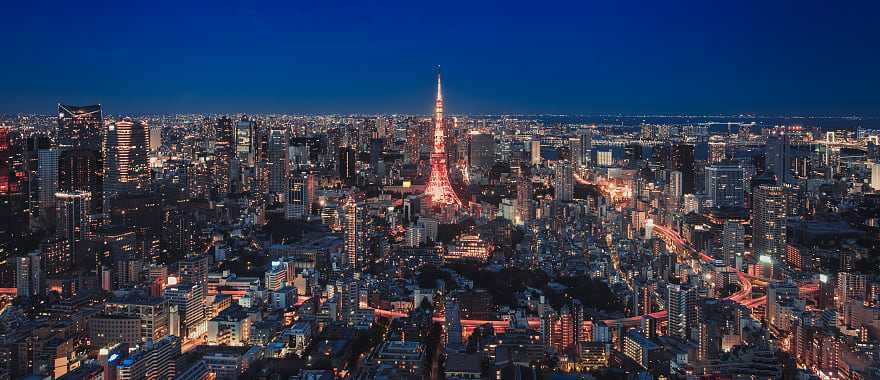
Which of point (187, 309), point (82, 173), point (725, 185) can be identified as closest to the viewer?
point (187, 309)

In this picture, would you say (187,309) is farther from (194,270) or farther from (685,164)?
Result: (685,164)

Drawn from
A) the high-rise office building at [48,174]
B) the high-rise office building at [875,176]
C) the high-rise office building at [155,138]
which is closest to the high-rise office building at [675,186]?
the high-rise office building at [875,176]

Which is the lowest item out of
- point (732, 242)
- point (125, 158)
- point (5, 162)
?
point (732, 242)

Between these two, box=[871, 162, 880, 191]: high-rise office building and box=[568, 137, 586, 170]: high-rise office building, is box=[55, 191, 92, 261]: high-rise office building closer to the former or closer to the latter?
box=[871, 162, 880, 191]: high-rise office building

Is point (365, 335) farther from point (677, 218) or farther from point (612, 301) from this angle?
point (677, 218)

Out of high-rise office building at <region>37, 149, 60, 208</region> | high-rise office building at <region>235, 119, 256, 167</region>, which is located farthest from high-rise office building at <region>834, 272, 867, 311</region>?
high-rise office building at <region>235, 119, 256, 167</region>

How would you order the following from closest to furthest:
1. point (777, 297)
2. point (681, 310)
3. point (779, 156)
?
point (681, 310) → point (777, 297) → point (779, 156)

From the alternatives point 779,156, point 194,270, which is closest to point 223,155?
point 194,270
